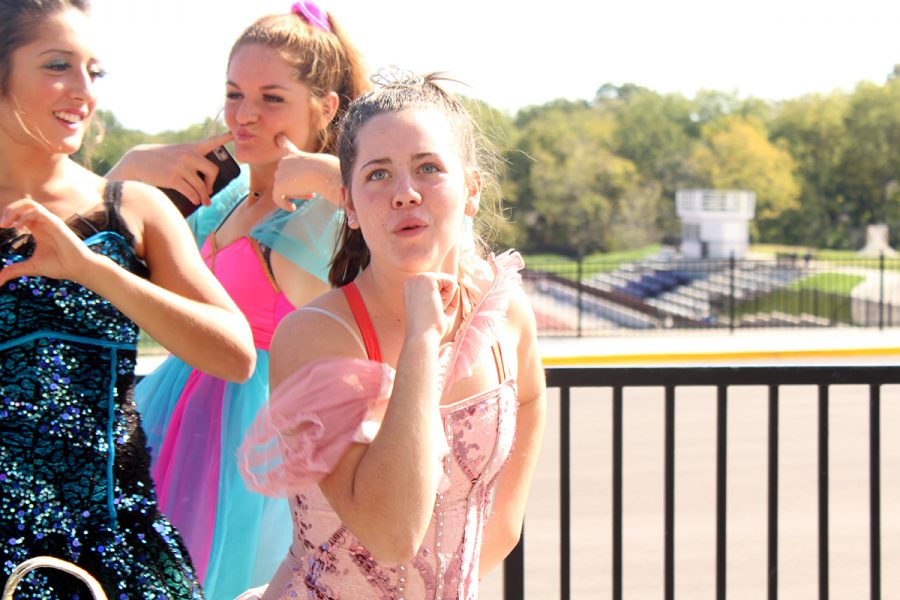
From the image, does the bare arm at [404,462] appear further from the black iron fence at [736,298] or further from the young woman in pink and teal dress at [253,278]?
the black iron fence at [736,298]

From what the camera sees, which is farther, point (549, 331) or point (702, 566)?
point (549, 331)

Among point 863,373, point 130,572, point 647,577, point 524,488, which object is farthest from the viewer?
point 647,577

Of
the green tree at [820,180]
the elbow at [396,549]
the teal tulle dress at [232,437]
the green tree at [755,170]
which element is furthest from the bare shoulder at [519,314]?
the green tree at [820,180]

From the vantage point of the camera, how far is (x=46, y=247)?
1842 millimetres

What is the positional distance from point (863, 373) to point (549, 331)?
1665 centimetres

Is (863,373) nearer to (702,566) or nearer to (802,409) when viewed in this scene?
(702,566)

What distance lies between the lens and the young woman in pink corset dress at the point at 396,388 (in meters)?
1.75

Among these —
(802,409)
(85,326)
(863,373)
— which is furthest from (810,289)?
(85,326)

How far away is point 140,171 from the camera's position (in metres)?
2.78

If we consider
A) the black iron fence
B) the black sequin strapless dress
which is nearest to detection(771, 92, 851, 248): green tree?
the black iron fence

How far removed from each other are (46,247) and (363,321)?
52 centimetres

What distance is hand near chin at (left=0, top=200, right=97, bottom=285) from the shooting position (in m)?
1.81

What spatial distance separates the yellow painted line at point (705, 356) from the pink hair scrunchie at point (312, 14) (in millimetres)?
12076

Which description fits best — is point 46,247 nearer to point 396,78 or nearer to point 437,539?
point 396,78
